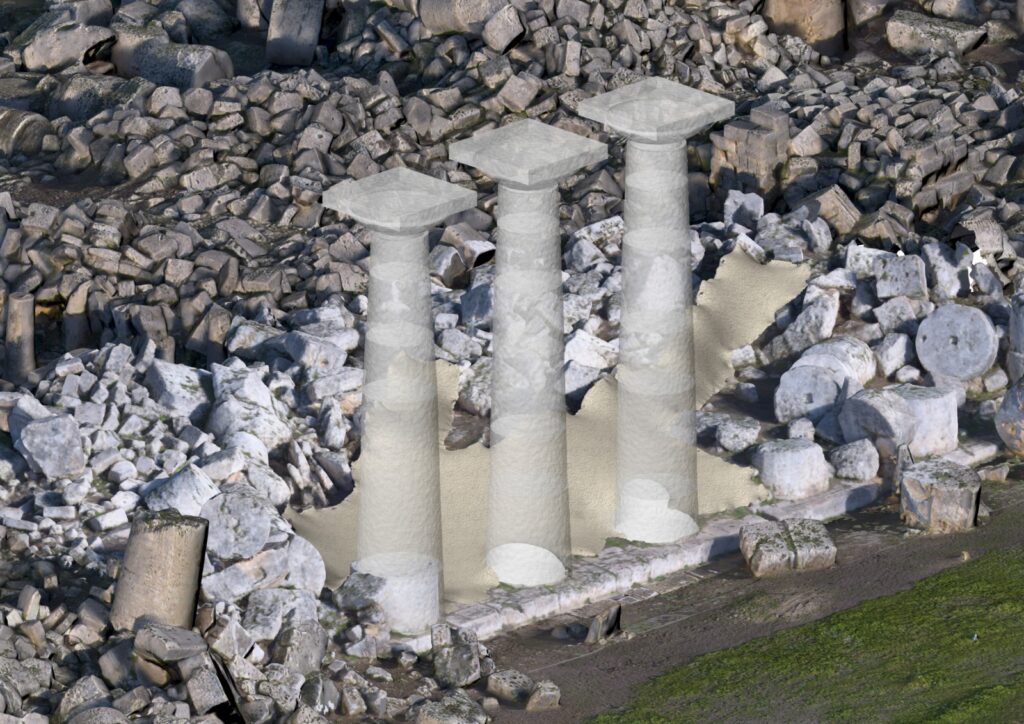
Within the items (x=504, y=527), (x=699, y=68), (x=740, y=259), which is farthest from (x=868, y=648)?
(x=699, y=68)

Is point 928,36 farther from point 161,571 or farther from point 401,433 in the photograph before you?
point 161,571

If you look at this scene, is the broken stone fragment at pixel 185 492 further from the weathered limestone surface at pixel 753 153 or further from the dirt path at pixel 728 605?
the weathered limestone surface at pixel 753 153

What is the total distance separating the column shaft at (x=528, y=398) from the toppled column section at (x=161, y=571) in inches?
91.9

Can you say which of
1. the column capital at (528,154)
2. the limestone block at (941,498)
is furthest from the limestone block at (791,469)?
the column capital at (528,154)

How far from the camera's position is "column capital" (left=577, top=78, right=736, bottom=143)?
14781 millimetres

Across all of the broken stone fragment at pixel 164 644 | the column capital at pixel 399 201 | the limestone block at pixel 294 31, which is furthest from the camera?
the limestone block at pixel 294 31

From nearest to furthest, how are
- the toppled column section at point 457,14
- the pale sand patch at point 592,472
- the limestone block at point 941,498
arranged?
the pale sand patch at point 592,472 < the limestone block at point 941,498 < the toppled column section at point 457,14

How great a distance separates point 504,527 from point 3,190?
10.2m

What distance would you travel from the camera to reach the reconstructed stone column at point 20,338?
19078mm

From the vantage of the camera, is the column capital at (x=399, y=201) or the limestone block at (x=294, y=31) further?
the limestone block at (x=294, y=31)

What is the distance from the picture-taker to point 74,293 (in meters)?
20.2

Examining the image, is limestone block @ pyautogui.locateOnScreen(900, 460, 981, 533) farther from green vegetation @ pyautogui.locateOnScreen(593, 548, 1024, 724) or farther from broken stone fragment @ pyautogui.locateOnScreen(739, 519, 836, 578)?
green vegetation @ pyautogui.locateOnScreen(593, 548, 1024, 724)

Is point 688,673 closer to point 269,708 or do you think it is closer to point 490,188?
point 269,708

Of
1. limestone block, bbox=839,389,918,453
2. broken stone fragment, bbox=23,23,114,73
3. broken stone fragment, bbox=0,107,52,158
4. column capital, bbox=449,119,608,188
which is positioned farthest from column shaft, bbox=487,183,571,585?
broken stone fragment, bbox=23,23,114,73
